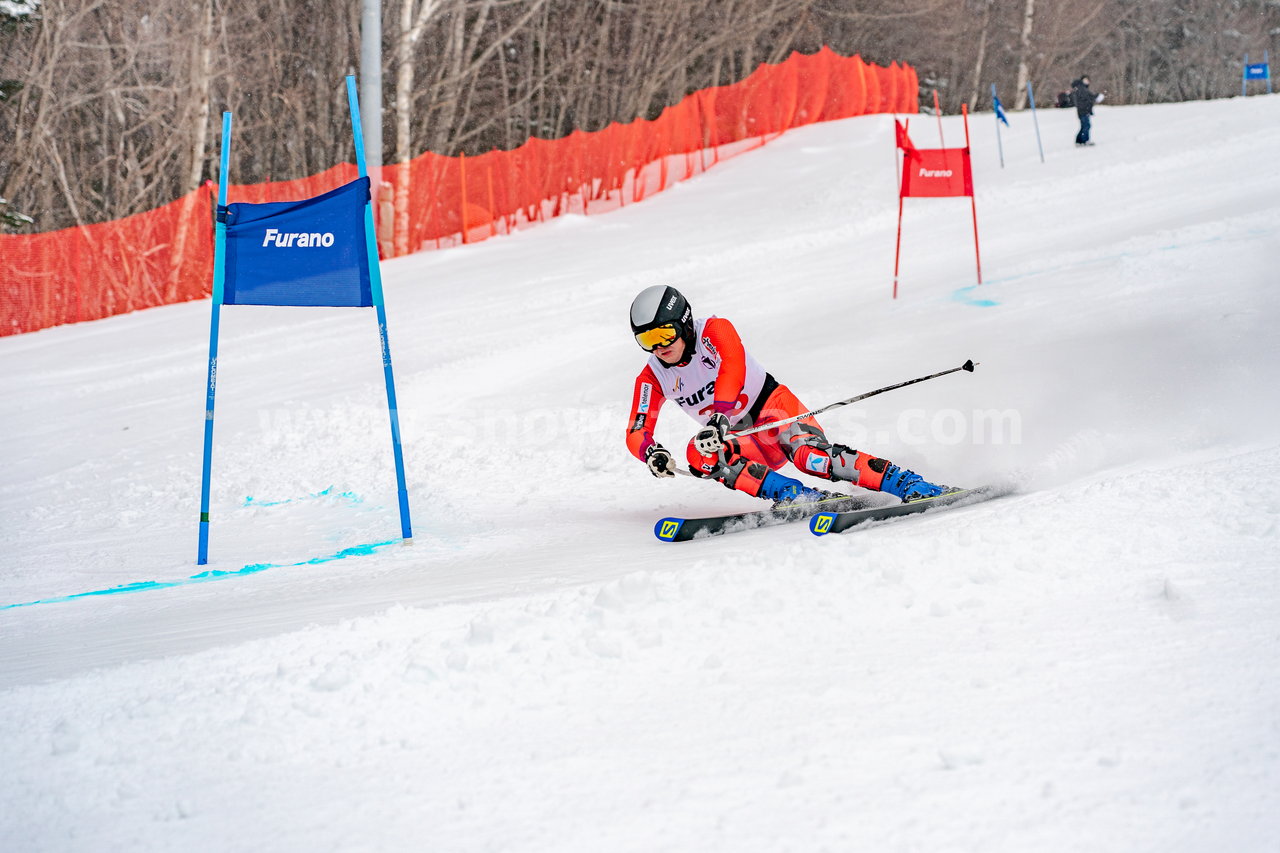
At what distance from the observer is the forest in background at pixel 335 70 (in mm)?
19062

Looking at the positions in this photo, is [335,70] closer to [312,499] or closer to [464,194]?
[464,194]

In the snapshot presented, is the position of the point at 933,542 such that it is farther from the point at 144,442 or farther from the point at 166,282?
the point at 166,282

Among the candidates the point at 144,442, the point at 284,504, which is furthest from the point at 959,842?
the point at 144,442

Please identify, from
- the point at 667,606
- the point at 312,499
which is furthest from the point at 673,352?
the point at 312,499

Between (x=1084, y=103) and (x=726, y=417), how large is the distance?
52.9ft

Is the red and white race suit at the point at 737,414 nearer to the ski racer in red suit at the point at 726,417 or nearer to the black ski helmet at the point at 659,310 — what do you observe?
the ski racer in red suit at the point at 726,417

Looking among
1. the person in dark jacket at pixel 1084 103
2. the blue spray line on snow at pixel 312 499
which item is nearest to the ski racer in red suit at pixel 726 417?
the blue spray line on snow at pixel 312 499

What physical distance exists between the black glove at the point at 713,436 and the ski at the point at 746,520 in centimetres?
35

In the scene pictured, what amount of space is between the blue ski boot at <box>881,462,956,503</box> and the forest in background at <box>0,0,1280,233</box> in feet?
39.9

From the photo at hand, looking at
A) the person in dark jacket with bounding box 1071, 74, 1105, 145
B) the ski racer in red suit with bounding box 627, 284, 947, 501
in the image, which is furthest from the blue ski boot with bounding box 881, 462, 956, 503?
the person in dark jacket with bounding box 1071, 74, 1105, 145

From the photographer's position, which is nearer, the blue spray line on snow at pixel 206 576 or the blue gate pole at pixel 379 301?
the blue spray line on snow at pixel 206 576

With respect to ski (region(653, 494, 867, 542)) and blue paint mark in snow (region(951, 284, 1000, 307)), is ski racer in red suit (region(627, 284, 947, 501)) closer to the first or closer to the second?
ski (region(653, 494, 867, 542))

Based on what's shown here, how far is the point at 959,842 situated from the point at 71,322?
51.9ft

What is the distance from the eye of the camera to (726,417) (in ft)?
18.7
